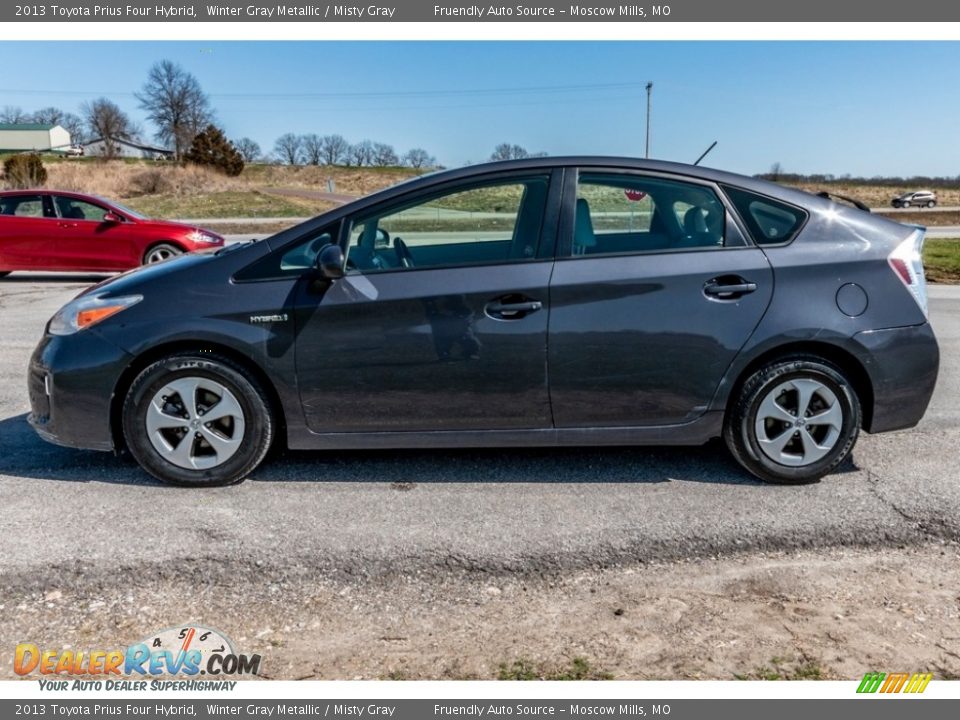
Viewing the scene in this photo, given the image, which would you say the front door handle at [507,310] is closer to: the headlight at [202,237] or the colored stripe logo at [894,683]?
the colored stripe logo at [894,683]

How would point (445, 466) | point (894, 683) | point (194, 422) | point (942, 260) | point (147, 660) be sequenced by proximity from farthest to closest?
point (942, 260), point (445, 466), point (194, 422), point (147, 660), point (894, 683)

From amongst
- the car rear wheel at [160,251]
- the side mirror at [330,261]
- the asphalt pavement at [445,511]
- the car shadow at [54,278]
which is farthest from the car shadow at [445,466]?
the car shadow at [54,278]

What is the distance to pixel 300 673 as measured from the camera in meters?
2.67

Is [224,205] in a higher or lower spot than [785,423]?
higher

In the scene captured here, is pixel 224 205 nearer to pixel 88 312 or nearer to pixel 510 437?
pixel 88 312

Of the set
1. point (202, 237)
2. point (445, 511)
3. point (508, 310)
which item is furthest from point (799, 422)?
point (202, 237)

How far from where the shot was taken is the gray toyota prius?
402 centimetres

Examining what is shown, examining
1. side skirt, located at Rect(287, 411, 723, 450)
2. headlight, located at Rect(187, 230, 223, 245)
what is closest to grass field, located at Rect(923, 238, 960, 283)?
side skirt, located at Rect(287, 411, 723, 450)

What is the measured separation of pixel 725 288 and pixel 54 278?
41.5 feet

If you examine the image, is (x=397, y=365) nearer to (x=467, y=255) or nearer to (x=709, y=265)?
(x=467, y=255)

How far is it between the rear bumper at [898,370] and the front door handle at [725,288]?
0.62 meters

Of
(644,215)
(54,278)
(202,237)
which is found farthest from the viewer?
(54,278)

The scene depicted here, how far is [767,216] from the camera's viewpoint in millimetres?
4195

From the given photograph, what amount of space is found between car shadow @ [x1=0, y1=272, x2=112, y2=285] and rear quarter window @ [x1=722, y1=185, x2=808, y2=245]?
11362mm
